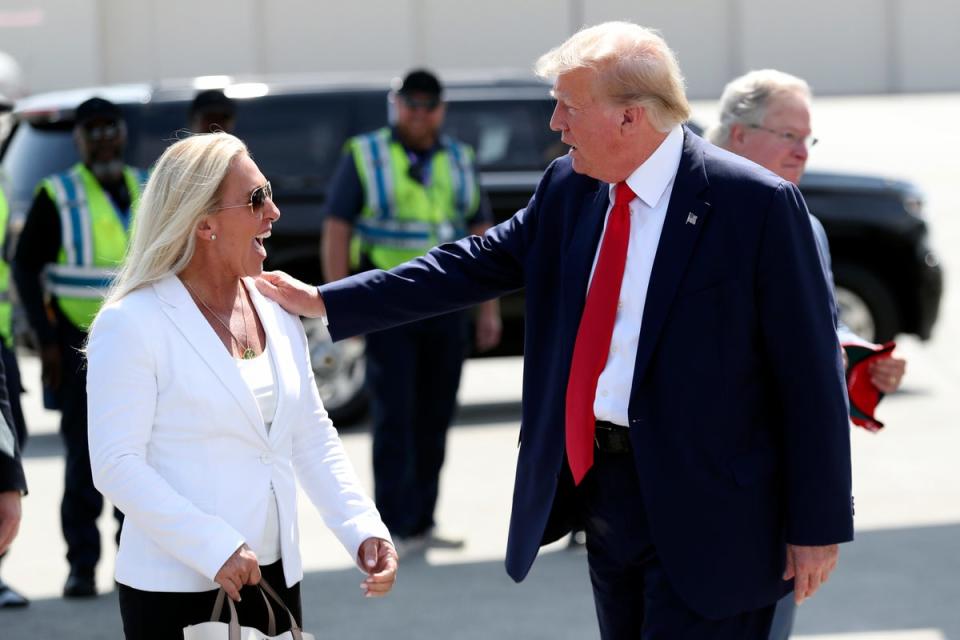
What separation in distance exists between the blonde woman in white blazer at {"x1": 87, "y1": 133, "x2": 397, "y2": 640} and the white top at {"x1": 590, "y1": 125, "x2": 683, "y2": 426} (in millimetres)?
609

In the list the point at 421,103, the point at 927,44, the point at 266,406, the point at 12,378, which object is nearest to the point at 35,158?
the point at 421,103

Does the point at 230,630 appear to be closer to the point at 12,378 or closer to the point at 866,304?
the point at 12,378

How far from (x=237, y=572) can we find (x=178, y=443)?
1.01ft

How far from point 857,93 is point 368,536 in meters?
36.1

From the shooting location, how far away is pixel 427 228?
23.1 feet

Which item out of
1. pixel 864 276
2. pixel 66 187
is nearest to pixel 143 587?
pixel 66 187

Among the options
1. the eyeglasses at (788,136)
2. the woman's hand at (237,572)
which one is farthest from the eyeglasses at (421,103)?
the woman's hand at (237,572)

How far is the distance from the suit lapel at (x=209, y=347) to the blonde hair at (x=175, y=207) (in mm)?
72

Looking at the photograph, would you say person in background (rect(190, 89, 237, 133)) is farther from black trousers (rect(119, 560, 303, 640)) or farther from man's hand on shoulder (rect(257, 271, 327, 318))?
black trousers (rect(119, 560, 303, 640))

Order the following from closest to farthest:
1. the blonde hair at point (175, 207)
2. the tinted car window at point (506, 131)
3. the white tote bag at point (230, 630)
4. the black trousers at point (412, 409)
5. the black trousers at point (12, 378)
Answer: the white tote bag at point (230, 630) → the blonde hair at point (175, 207) → the black trousers at point (12, 378) → the black trousers at point (412, 409) → the tinted car window at point (506, 131)

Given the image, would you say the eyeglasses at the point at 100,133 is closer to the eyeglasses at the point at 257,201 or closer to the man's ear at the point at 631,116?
the eyeglasses at the point at 257,201

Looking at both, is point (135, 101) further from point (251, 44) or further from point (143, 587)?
point (251, 44)

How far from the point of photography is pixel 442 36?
117ft

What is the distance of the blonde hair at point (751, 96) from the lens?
4.44 metres
